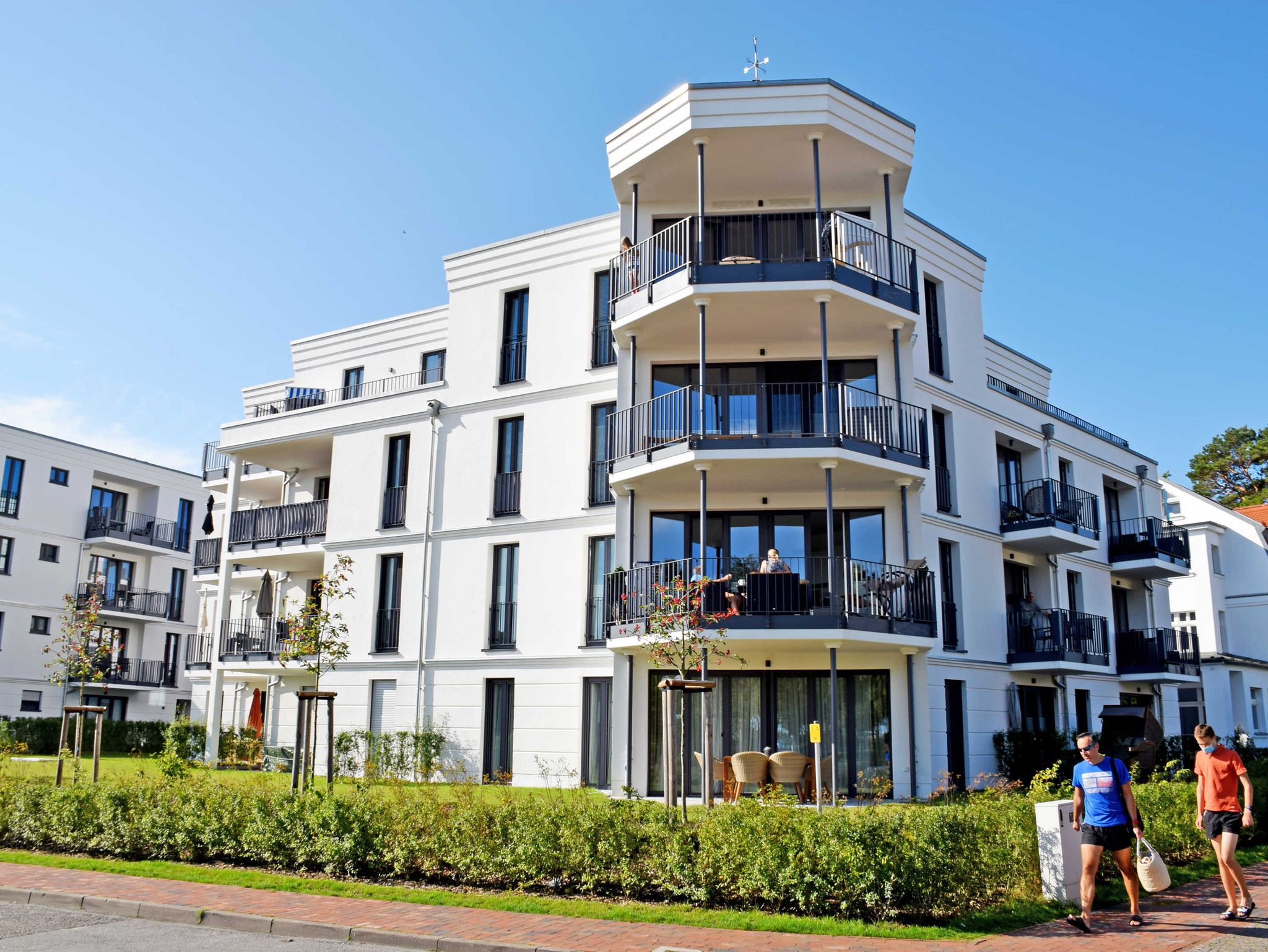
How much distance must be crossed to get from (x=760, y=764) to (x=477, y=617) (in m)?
8.96

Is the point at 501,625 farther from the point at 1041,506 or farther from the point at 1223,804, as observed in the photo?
the point at 1223,804

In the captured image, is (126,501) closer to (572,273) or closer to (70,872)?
(572,273)

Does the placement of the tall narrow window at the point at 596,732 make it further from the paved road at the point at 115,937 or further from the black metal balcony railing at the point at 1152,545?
the black metal balcony railing at the point at 1152,545

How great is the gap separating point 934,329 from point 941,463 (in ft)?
10.7

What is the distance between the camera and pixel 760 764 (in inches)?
678

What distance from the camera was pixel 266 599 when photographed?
28.8 metres

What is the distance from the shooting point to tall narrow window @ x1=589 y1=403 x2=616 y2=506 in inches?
901

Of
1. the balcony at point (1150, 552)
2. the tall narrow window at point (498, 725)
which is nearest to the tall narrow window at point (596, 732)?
the tall narrow window at point (498, 725)

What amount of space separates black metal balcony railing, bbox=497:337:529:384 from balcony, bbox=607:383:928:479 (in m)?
4.44

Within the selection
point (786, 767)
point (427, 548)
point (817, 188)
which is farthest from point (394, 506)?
point (817, 188)

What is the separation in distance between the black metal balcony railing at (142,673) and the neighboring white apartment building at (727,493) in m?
15.2

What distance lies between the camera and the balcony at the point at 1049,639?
23484 mm

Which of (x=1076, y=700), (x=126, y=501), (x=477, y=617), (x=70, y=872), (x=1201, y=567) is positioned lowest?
(x=70, y=872)

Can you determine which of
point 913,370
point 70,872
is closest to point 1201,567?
point 913,370
